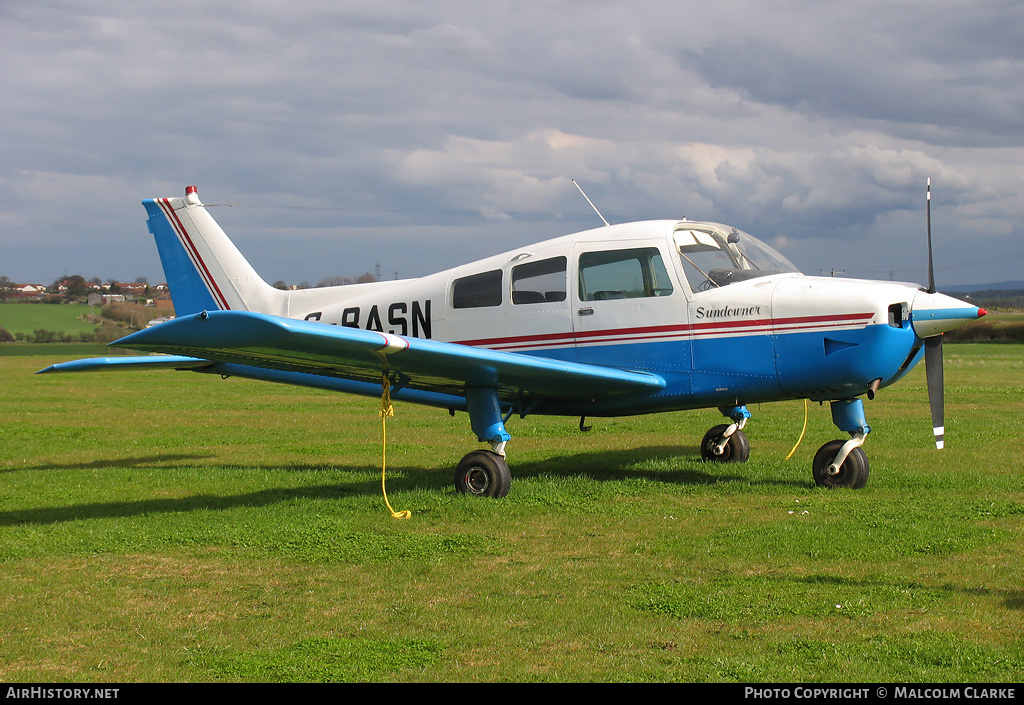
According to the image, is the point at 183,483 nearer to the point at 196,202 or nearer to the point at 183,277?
the point at 183,277

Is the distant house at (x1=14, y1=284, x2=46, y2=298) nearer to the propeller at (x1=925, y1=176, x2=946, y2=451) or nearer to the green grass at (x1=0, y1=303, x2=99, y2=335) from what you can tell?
the green grass at (x1=0, y1=303, x2=99, y2=335)

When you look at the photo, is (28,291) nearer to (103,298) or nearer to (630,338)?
(103,298)

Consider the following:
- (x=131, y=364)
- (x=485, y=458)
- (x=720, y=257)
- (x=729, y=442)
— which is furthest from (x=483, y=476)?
(x=131, y=364)

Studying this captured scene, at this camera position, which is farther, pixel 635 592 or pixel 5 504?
pixel 5 504

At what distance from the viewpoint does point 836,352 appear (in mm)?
8422

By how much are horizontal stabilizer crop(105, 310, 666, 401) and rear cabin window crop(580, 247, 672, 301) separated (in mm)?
866

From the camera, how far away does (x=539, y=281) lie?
9.64 meters

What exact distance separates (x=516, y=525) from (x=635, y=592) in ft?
7.25

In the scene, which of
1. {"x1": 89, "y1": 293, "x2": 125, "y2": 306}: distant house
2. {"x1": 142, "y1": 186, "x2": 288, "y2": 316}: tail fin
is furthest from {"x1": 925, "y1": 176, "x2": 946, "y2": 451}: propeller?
{"x1": 89, "y1": 293, "x2": 125, "y2": 306}: distant house

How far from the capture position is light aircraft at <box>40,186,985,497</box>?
327 inches

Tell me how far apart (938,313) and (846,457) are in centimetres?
167

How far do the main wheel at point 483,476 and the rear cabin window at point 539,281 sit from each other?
72.0 inches

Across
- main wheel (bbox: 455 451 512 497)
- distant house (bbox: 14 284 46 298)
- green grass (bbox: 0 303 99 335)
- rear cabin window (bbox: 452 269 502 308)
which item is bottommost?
main wheel (bbox: 455 451 512 497)
